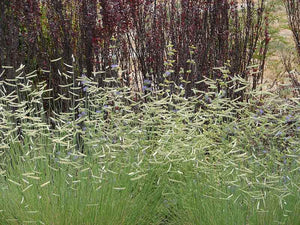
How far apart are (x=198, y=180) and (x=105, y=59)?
9.05 ft

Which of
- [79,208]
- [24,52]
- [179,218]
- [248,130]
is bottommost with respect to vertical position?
[179,218]

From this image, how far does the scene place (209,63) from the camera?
604 centimetres

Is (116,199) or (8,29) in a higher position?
(8,29)

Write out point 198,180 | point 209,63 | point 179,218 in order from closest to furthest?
point 198,180 → point 179,218 → point 209,63

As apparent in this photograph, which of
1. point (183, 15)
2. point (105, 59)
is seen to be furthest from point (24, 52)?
point (183, 15)

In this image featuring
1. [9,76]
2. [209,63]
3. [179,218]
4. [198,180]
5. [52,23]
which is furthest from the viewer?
[209,63]

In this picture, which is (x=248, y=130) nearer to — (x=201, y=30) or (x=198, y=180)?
(x=198, y=180)

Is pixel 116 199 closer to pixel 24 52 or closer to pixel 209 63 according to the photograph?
pixel 24 52

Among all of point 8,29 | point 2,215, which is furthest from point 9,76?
point 2,215

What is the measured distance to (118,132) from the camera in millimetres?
3090

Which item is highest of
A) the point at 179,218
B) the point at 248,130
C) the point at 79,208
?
the point at 248,130

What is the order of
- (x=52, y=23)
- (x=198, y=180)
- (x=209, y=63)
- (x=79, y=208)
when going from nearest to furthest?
(x=79, y=208), (x=198, y=180), (x=52, y=23), (x=209, y=63)

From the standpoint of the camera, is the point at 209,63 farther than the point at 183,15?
Yes

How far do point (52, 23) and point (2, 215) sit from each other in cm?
276
